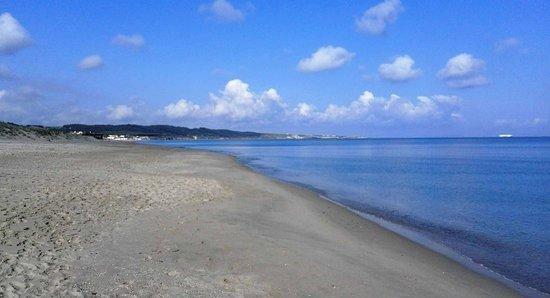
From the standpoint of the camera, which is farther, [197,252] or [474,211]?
[474,211]

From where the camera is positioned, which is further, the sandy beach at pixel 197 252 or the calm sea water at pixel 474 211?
the calm sea water at pixel 474 211

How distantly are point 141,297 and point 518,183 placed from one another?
35538mm

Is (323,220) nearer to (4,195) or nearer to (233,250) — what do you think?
(233,250)

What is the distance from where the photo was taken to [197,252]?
9953 mm

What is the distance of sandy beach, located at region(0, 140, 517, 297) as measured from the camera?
25.8ft

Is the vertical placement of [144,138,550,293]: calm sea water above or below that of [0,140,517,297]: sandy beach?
below

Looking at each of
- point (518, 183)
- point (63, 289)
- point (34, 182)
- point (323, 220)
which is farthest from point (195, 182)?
point (518, 183)

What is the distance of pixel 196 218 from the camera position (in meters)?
13.8

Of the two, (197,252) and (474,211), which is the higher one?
(197,252)

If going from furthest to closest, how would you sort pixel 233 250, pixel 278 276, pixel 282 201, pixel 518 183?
pixel 518 183 < pixel 282 201 < pixel 233 250 < pixel 278 276

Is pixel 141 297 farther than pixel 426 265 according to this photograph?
No

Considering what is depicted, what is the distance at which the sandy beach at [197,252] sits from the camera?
7.86m

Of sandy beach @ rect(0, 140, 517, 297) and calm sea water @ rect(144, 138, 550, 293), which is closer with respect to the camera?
sandy beach @ rect(0, 140, 517, 297)

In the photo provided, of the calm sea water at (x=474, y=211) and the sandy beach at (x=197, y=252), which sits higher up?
the sandy beach at (x=197, y=252)
